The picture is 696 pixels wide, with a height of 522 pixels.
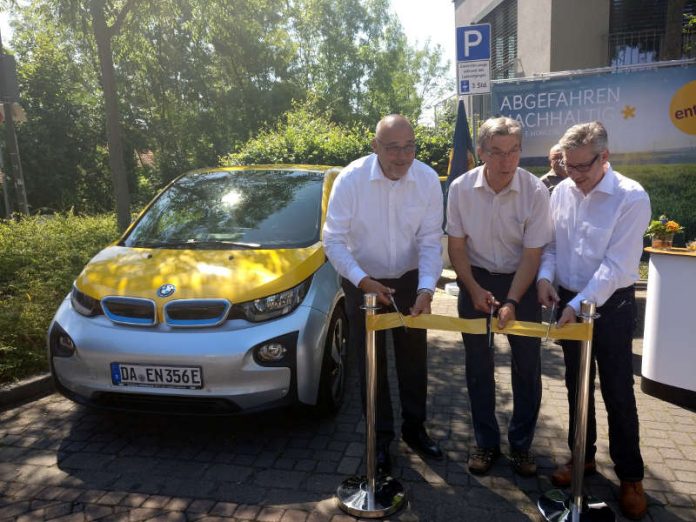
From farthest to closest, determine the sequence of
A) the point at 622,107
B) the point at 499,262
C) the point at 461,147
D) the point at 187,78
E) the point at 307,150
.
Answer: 1. the point at 187,78
2. the point at 307,150
3. the point at 622,107
4. the point at 461,147
5. the point at 499,262

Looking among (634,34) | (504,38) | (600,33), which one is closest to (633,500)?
(600,33)

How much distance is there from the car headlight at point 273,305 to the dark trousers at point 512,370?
1.02m

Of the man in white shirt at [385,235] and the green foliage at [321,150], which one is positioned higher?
the green foliage at [321,150]

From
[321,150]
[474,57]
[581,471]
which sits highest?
[474,57]

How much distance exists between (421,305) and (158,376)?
1.58 meters

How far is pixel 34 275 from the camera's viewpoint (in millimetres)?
5887

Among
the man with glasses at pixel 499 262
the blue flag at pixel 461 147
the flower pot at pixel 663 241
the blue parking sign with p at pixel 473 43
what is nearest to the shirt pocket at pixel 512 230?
the man with glasses at pixel 499 262

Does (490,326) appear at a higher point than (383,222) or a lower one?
lower

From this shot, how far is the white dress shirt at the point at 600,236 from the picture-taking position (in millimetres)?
2613

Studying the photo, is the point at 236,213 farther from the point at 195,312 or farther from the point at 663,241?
the point at 663,241

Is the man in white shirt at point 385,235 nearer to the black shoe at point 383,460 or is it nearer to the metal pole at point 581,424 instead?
the black shoe at point 383,460

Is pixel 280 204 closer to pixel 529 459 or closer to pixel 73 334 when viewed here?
pixel 73 334

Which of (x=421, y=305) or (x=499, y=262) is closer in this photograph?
(x=421, y=305)

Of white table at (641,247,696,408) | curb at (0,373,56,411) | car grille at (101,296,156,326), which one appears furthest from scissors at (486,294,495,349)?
curb at (0,373,56,411)
